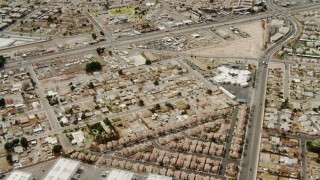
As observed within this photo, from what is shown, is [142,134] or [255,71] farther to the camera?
[255,71]

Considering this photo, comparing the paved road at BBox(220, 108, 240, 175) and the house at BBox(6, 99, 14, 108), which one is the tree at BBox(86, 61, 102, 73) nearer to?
the house at BBox(6, 99, 14, 108)

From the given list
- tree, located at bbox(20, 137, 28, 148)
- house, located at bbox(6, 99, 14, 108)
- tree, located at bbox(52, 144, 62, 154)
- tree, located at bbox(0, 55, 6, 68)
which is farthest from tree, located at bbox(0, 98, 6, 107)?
tree, located at bbox(52, 144, 62, 154)

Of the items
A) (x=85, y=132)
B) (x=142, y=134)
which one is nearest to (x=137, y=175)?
(x=142, y=134)

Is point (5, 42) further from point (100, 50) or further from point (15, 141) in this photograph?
point (15, 141)

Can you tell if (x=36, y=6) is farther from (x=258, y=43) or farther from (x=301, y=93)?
(x=301, y=93)

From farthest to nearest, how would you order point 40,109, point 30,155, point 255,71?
point 255,71
point 40,109
point 30,155

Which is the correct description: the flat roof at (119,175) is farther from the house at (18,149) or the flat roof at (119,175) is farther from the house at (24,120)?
the house at (24,120)

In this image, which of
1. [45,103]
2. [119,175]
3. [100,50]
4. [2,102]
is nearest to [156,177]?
[119,175]
